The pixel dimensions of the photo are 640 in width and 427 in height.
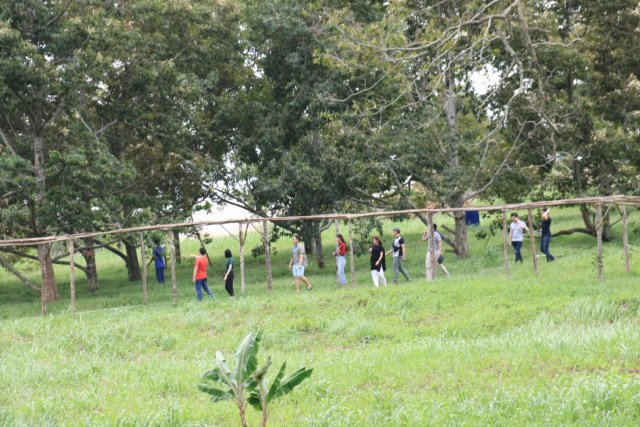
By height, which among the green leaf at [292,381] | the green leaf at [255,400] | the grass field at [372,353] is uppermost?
the green leaf at [292,381]

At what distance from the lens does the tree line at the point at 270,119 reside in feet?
81.9

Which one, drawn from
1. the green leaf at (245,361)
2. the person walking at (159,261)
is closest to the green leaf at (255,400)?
the green leaf at (245,361)

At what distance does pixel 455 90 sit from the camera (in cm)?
2727

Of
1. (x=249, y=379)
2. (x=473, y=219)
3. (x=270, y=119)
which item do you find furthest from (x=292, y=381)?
(x=473, y=219)

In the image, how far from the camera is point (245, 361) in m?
6.65

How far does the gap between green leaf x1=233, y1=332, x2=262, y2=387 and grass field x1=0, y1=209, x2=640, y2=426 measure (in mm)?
2719

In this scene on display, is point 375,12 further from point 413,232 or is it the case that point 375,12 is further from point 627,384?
point 627,384

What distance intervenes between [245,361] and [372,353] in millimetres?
6563

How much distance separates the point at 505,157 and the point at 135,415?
70.6 feet

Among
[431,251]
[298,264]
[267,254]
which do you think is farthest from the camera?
[267,254]

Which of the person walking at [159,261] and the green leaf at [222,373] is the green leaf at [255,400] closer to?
Answer: the green leaf at [222,373]

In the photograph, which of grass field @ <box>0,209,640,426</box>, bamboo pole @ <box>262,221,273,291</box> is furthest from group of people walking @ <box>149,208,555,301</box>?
grass field @ <box>0,209,640,426</box>

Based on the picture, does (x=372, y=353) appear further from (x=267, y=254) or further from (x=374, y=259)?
(x=267, y=254)

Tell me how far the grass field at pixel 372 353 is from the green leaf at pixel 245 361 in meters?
2.72
